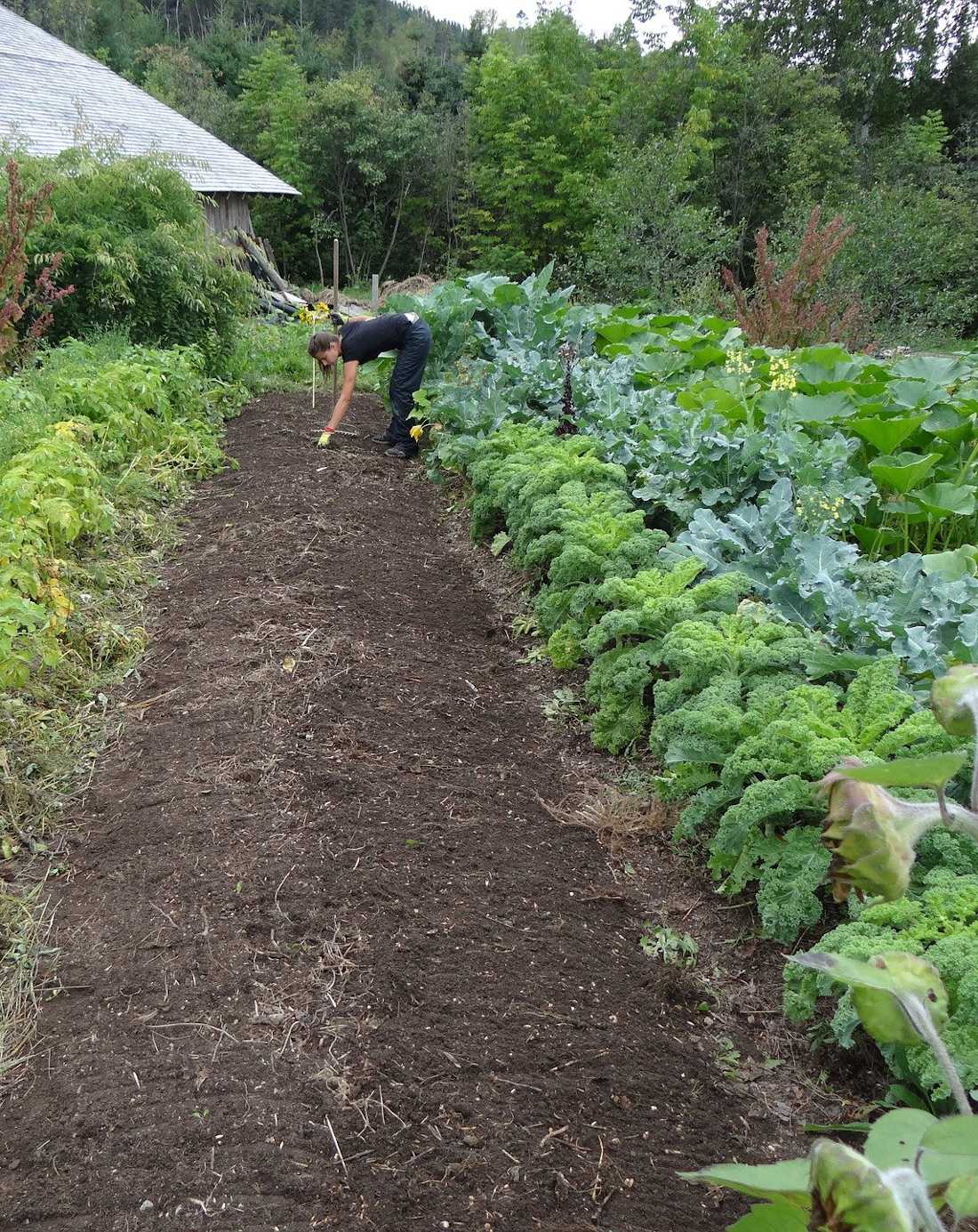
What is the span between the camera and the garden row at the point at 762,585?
239 cm

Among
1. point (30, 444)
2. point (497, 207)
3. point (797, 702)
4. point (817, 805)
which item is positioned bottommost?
point (817, 805)

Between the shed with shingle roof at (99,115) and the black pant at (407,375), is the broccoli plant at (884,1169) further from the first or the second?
the shed with shingle roof at (99,115)

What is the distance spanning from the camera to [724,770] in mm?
2691

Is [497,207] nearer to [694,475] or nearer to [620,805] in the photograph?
[694,475]

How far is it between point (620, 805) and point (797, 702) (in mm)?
859

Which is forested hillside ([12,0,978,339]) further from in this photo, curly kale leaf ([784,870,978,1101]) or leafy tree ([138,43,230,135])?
curly kale leaf ([784,870,978,1101])

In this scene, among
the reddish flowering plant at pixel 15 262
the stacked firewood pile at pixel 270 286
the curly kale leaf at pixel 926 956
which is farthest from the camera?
the stacked firewood pile at pixel 270 286

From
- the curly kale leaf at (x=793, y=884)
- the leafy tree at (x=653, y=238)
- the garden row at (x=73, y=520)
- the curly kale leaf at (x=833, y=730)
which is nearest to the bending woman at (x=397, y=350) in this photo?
the garden row at (x=73, y=520)

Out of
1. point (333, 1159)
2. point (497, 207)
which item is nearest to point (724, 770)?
point (333, 1159)

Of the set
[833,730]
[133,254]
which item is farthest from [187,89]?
[833,730]

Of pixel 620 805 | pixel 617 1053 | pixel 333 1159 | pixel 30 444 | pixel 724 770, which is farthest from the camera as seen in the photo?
pixel 30 444

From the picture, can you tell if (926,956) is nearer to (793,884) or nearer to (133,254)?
(793,884)

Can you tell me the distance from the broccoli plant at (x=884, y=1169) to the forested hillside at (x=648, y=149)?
14.0m

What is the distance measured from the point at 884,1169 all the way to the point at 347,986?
1949 millimetres
